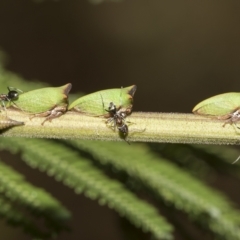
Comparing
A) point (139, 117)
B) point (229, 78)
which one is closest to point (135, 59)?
point (229, 78)

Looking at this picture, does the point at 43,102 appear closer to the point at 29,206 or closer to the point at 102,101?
the point at 102,101

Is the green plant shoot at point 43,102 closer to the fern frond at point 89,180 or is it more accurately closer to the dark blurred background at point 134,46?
the fern frond at point 89,180

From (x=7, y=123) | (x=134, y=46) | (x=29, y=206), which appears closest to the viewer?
(x=7, y=123)

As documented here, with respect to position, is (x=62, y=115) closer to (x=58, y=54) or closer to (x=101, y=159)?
(x=101, y=159)

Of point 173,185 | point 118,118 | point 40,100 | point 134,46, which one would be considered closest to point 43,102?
point 40,100

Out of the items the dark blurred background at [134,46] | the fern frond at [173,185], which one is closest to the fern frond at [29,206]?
the fern frond at [173,185]
